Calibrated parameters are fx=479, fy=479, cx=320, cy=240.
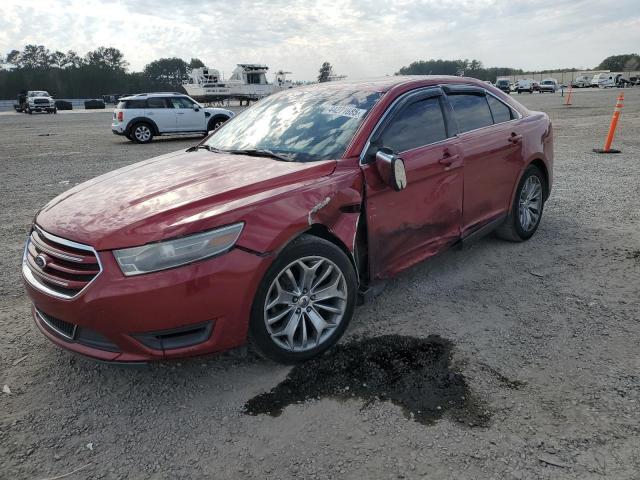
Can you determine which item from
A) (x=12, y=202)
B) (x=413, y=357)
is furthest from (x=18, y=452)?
(x=12, y=202)

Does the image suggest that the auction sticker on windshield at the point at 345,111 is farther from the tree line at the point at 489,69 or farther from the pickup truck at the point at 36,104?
the tree line at the point at 489,69

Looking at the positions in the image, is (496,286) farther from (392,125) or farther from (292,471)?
(292,471)

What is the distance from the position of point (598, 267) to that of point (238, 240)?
11.1 feet

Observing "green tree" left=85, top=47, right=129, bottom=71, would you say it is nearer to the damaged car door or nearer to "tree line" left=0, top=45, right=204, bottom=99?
"tree line" left=0, top=45, right=204, bottom=99

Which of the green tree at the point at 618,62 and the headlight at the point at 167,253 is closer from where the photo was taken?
the headlight at the point at 167,253

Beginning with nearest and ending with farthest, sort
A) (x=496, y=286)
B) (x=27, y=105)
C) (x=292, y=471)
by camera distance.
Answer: (x=292, y=471) → (x=496, y=286) → (x=27, y=105)

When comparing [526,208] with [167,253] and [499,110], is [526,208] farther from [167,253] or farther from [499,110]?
[167,253]

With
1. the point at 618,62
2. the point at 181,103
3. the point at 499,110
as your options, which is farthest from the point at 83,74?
the point at 618,62

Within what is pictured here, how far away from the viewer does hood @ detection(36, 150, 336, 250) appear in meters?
2.46

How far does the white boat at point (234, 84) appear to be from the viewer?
44.8 metres

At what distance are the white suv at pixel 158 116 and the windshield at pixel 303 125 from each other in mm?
13091

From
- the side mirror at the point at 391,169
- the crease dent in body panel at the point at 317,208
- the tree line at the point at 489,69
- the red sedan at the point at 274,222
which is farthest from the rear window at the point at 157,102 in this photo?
the tree line at the point at 489,69

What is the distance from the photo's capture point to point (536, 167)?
16.1ft

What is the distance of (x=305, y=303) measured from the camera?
289 cm
